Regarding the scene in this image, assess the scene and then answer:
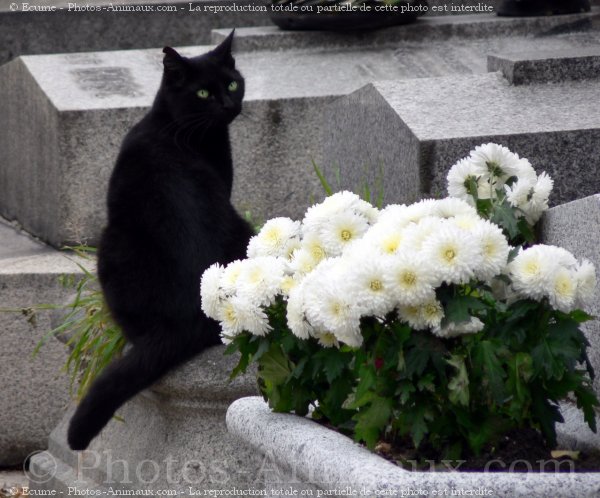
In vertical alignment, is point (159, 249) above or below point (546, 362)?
below

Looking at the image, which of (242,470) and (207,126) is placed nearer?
(242,470)

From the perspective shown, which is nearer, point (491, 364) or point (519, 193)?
point (491, 364)

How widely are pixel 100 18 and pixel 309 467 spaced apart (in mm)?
5754

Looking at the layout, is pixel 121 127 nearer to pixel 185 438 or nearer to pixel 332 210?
pixel 185 438

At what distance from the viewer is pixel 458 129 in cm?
346

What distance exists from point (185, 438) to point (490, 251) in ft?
5.66

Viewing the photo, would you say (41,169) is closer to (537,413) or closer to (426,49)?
(426,49)

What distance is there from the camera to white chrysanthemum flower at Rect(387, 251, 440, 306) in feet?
6.71

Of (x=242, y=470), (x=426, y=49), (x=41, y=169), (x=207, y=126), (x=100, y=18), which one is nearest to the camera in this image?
(x=242, y=470)

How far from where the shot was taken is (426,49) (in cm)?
623

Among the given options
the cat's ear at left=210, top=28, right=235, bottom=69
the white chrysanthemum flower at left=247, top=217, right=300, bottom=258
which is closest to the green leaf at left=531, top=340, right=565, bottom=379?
the white chrysanthemum flower at left=247, top=217, right=300, bottom=258

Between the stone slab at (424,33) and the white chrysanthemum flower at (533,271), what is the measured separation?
4.27m

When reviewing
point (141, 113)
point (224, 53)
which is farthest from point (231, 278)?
point (141, 113)

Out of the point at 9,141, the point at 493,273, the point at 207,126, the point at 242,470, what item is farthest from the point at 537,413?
the point at 9,141
